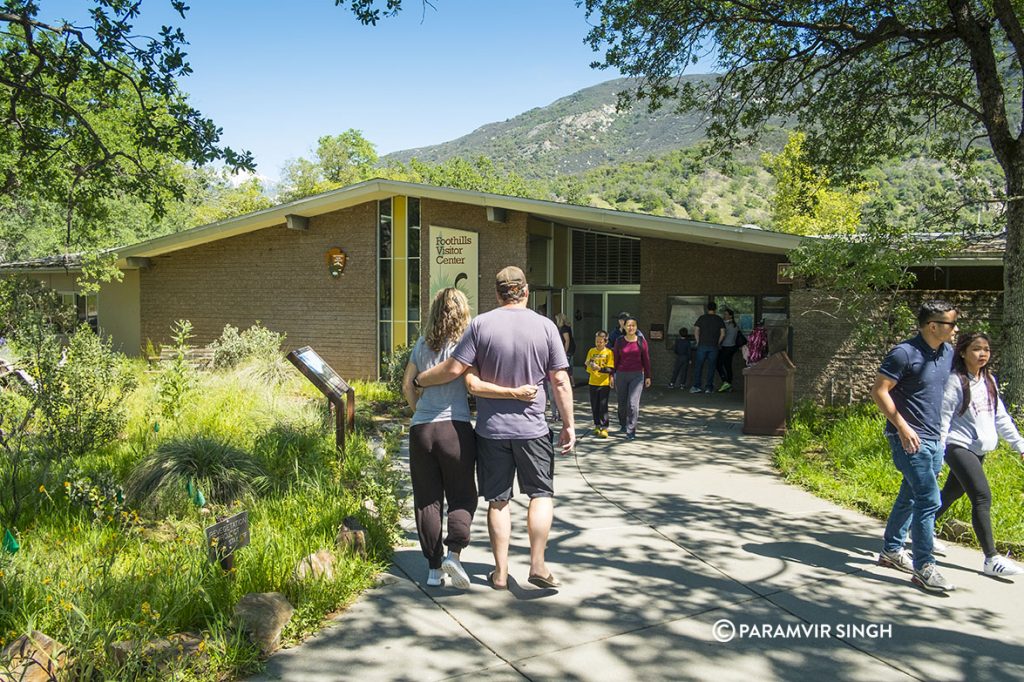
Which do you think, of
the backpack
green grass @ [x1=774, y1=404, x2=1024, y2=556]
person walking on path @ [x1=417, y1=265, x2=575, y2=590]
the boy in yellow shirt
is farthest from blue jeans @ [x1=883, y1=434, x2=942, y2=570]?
the backpack

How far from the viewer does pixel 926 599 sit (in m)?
4.69

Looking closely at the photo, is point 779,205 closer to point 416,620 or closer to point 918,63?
point 918,63

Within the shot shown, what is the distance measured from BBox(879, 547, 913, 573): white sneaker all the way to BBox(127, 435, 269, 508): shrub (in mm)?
4817

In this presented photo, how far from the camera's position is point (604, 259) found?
60.6 feet

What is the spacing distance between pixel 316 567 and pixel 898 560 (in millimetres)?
3825

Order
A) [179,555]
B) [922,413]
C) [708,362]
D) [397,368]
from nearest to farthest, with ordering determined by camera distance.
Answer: [179,555]
[922,413]
[397,368]
[708,362]

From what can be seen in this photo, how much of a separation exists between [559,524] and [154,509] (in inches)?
126

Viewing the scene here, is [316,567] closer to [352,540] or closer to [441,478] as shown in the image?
[352,540]

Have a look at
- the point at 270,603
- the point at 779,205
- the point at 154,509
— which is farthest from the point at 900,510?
the point at 779,205

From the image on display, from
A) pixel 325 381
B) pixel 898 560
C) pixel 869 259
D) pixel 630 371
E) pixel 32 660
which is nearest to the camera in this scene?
pixel 32 660

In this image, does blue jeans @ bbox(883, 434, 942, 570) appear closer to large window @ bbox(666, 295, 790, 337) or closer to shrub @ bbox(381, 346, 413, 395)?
shrub @ bbox(381, 346, 413, 395)

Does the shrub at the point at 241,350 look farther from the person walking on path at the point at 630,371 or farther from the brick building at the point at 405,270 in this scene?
the person walking on path at the point at 630,371

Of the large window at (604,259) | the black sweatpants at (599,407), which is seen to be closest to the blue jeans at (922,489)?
the black sweatpants at (599,407)

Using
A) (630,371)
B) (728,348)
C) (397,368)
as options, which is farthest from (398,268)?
(630,371)
